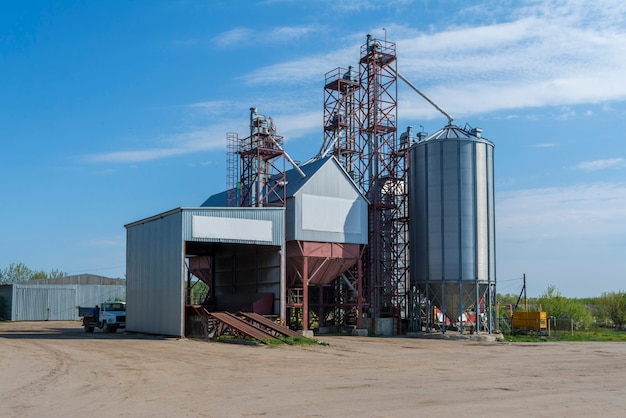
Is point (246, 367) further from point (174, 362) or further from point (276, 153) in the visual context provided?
point (276, 153)

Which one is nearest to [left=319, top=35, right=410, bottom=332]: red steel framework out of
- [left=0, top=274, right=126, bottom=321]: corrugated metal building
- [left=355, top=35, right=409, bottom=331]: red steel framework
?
[left=355, top=35, right=409, bottom=331]: red steel framework

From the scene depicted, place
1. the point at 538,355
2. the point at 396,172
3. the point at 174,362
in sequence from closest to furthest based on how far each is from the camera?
the point at 174,362 < the point at 538,355 < the point at 396,172

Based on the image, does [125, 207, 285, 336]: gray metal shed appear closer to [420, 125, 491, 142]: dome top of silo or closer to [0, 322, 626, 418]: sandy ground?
[0, 322, 626, 418]: sandy ground

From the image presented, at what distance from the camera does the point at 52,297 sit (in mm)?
73750

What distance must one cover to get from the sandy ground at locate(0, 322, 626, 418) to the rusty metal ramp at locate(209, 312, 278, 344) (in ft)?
6.41

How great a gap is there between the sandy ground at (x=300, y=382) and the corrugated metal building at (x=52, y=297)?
43438mm

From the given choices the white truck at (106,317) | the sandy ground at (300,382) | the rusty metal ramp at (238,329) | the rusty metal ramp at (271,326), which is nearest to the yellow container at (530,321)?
the sandy ground at (300,382)

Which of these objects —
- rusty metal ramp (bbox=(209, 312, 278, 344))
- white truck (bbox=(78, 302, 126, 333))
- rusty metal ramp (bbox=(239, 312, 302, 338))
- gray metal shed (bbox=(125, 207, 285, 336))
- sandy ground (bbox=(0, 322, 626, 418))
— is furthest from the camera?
white truck (bbox=(78, 302, 126, 333))

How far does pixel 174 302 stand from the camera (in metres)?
38.8

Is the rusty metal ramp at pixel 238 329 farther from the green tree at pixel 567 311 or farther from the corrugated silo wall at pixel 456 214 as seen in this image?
the green tree at pixel 567 311

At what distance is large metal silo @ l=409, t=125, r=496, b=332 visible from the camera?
148ft

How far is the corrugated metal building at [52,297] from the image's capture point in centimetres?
7175

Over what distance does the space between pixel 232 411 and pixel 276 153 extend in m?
31.4

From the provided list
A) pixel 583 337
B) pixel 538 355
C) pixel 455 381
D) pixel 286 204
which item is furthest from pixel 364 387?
pixel 583 337
